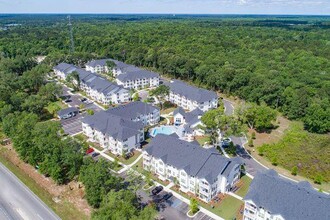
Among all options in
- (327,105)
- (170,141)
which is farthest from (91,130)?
(327,105)

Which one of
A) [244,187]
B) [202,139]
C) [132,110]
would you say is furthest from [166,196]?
[132,110]

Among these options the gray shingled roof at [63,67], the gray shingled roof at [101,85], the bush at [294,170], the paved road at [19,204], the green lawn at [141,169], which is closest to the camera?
the paved road at [19,204]

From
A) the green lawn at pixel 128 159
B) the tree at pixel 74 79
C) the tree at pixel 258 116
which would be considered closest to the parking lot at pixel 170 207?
the green lawn at pixel 128 159

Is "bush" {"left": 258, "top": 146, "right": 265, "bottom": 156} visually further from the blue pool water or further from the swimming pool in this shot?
the blue pool water

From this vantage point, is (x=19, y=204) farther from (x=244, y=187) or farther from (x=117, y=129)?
(x=244, y=187)

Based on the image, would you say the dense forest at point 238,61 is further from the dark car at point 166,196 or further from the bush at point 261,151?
the dark car at point 166,196

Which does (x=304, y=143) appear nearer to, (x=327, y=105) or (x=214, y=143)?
(x=327, y=105)
